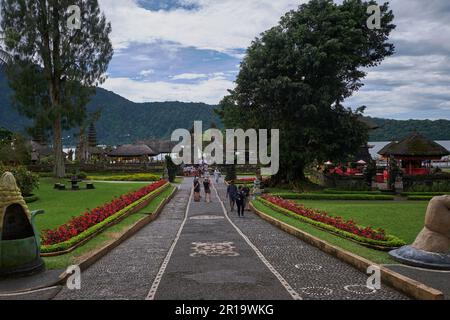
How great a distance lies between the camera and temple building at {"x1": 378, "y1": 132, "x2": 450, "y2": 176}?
45.8 m

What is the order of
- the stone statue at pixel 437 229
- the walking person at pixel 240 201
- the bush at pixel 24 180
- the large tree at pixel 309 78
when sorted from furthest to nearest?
the large tree at pixel 309 78
the bush at pixel 24 180
the walking person at pixel 240 201
the stone statue at pixel 437 229

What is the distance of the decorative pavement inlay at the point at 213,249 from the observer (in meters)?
12.6

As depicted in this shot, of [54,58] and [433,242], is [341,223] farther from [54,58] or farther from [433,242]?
[54,58]

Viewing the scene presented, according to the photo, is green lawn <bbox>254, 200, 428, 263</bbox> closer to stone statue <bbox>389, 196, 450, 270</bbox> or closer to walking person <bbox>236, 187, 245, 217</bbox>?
stone statue <bbox>389, 196, 450, 270</bbox>

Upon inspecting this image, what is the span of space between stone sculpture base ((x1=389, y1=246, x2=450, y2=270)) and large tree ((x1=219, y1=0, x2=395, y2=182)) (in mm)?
24302

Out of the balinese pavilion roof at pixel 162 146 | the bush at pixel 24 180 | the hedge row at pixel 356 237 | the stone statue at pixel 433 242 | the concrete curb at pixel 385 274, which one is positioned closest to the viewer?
the concrete curb at pixel 385 274

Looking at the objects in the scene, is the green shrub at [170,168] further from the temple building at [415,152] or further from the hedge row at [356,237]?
the hedge row at [356,237]

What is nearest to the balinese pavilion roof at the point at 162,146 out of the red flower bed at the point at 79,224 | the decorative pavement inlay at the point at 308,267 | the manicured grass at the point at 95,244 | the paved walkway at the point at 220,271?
the red flower bed at the point at 79,224

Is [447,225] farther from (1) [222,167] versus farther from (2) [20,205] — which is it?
(1) [222,167]

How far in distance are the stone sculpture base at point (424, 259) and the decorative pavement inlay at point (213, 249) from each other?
442cm

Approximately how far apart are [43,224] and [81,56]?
26784 millimetres

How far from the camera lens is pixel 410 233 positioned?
50.1 feet

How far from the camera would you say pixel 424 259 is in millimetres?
10633
